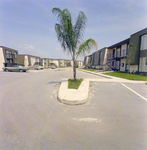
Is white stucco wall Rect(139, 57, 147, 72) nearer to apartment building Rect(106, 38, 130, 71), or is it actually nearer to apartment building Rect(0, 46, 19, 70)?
apartment building Rect(106, 38, 130, 71)

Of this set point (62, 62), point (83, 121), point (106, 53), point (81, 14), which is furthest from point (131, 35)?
point (62, 62)

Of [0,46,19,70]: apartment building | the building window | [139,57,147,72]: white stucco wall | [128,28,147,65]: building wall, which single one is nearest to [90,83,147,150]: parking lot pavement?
[139,57,147,72]: white stucco wall

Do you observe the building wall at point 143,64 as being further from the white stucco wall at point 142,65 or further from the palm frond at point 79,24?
the palm frond at point 79,24

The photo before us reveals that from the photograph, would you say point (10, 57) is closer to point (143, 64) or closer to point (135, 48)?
point (135, 48)

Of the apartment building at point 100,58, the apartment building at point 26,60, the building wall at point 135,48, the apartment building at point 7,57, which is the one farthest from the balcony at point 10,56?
the building wall at point 135,48

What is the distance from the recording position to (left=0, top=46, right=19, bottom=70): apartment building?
2660cm

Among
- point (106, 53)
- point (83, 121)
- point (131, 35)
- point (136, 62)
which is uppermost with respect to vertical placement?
point (131, 35)

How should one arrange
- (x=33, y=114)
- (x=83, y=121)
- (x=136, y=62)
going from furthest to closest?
(x=136, y=62)
(x=33, y=114)
(x=83, y=121)

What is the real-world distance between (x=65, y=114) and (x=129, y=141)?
202cm

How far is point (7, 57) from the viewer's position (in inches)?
1109

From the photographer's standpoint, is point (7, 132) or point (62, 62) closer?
point (7, 132)

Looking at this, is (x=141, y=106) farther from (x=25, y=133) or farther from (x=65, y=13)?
(x=65, y=13)

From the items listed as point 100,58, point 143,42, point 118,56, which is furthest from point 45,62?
point 143,42

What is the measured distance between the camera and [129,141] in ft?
7.01
